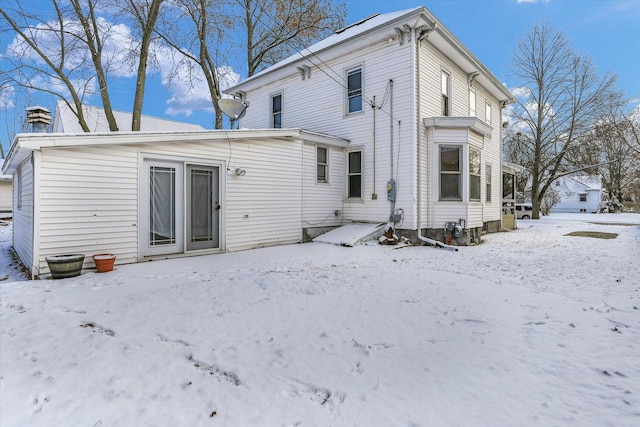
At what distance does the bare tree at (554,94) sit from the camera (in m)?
21.6

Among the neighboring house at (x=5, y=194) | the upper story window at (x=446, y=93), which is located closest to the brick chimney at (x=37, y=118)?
the upper story window at (x=446, y=93)

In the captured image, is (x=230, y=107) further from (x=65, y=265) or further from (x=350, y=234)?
(x=65, y=265)

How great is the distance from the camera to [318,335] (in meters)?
3.12

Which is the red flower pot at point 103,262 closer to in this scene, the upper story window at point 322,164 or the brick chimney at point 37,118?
the brick chimney at point 37,118

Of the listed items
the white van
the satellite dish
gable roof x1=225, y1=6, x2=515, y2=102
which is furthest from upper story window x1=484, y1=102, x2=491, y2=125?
the white van

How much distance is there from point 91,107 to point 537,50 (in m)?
28.8

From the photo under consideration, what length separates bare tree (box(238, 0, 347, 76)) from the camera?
16.9 meters

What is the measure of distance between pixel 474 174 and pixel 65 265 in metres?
10.7

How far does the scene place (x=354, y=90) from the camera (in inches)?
415

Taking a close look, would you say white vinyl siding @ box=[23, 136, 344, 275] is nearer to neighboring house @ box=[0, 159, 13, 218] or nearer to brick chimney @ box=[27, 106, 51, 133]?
brick chimney @ box=[27, 106, 51, 133]

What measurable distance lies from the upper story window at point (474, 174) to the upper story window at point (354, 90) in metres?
3.86

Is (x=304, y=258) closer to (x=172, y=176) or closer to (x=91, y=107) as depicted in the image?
(x=172, y=176)

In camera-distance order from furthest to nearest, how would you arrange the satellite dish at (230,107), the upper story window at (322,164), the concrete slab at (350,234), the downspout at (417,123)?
the upper story window at (322,164), the downspout at (417,123), the concrete slab at (350,234), the satellite dish at (230,107)

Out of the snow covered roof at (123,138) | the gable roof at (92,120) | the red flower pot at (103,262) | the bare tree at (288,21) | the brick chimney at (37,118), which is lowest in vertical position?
the red flower pot at (103,262)
